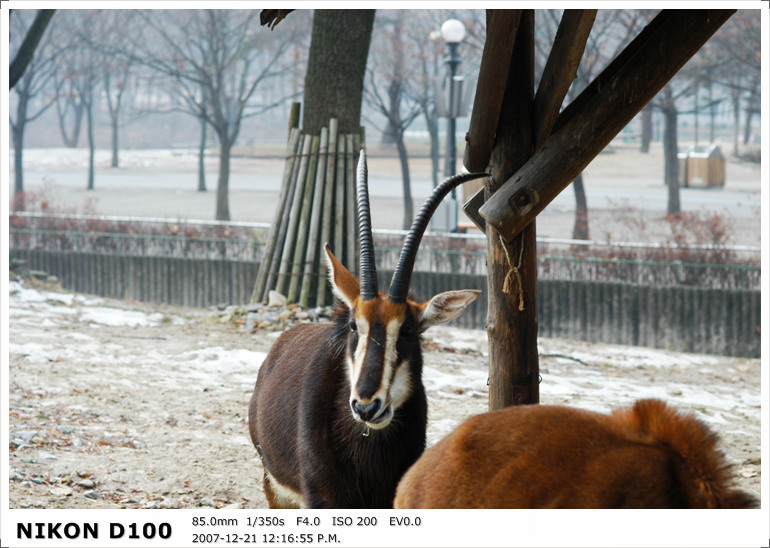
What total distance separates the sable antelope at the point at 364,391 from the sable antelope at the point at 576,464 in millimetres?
802

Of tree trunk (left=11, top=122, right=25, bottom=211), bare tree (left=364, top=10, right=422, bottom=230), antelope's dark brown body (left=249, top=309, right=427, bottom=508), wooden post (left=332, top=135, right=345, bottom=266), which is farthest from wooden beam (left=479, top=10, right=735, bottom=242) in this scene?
tree trunk (left=11, top=122, right=25, bottom=211)

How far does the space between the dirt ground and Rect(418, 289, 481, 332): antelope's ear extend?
2.05 meters

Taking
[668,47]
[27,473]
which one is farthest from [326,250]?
[27,473]

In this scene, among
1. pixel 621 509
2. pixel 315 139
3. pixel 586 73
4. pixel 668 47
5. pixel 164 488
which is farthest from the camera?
pixel 586 73

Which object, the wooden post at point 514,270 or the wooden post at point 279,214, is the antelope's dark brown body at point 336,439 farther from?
the wooden post at point 279,214

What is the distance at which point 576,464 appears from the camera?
9.46 feet

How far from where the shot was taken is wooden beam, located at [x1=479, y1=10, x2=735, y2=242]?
4148 mm

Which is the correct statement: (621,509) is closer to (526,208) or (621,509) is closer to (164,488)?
(526,208)

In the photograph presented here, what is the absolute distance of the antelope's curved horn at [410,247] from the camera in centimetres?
419

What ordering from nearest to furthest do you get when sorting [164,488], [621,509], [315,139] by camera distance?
1. [621,509]
2. [164,488]
3. [315,139]

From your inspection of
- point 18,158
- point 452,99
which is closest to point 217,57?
point 18,158

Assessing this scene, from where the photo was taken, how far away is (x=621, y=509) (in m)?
2.78

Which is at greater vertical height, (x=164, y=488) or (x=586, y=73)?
(x=586, y=73)

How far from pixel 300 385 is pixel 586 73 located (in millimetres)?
16019
